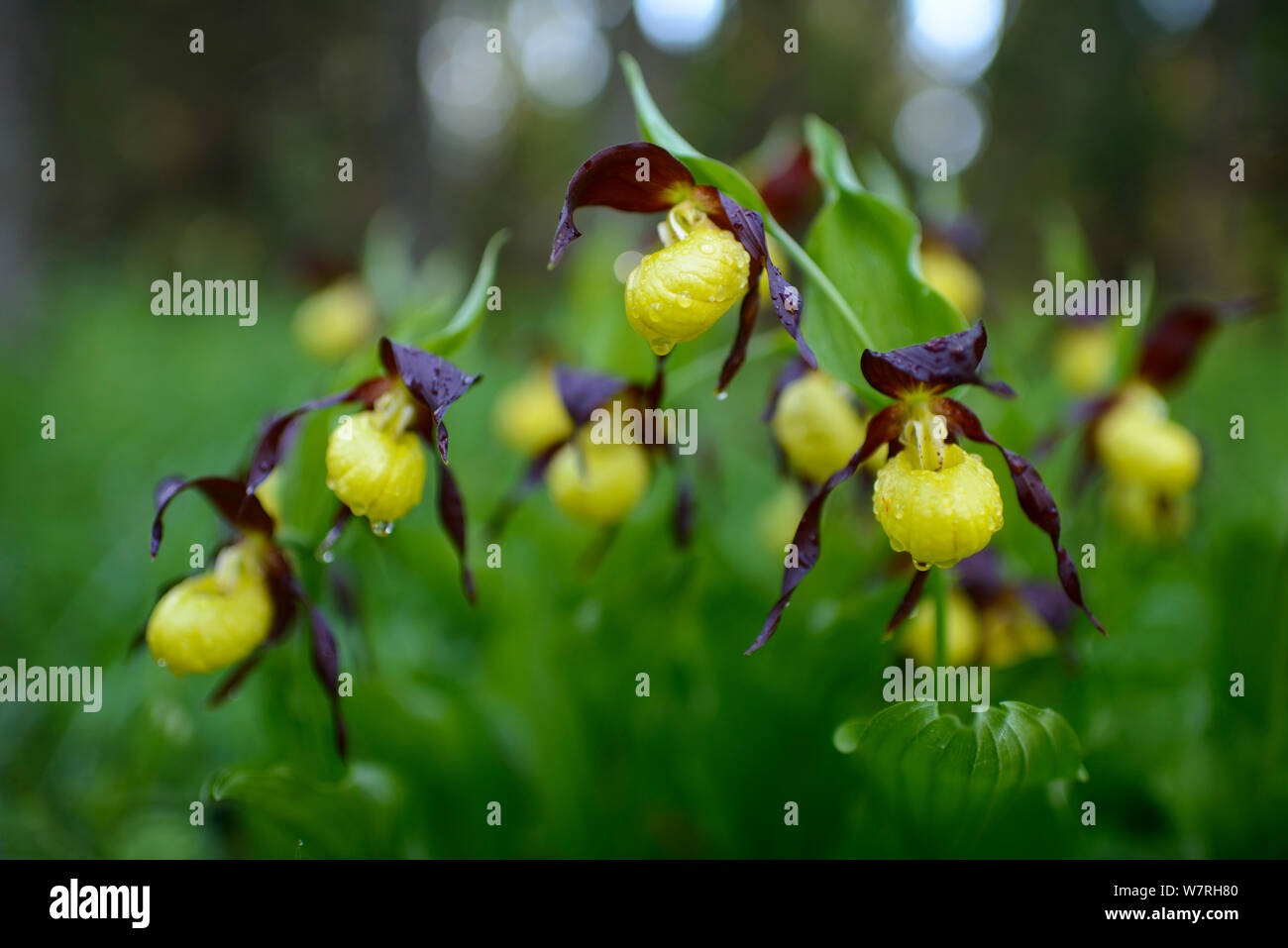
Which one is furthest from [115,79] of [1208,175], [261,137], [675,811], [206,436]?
[675,811]

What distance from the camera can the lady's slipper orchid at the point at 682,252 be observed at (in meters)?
0.99

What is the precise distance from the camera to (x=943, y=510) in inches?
38.5

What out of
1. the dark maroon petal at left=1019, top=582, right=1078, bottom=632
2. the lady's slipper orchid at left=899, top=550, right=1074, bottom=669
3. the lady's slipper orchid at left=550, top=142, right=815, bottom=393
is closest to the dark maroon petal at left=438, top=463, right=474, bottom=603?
the lady's slipper orchid at left=550, top=142, right=815, bottom=393

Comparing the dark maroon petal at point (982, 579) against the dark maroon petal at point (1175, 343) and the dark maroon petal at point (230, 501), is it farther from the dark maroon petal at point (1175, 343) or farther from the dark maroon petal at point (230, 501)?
the dark maroon petal at point (230, 501)

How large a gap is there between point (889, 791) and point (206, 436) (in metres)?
3.53

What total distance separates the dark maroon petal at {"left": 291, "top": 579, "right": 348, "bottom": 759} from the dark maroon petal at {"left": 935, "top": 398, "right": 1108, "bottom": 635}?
85 cm

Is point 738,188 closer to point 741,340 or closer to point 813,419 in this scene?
point 741,340

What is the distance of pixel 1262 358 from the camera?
18.5 feet

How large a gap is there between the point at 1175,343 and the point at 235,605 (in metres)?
1.74

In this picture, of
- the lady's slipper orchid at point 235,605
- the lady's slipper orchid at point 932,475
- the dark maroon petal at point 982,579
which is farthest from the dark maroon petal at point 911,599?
the lady's slipper orchid at point 235,605

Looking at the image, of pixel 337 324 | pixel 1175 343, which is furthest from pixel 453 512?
pixel 337 324

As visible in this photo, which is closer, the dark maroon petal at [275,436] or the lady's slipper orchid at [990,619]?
the dark maroon petal at [275,436]

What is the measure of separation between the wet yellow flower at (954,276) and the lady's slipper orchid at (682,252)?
0.97m
